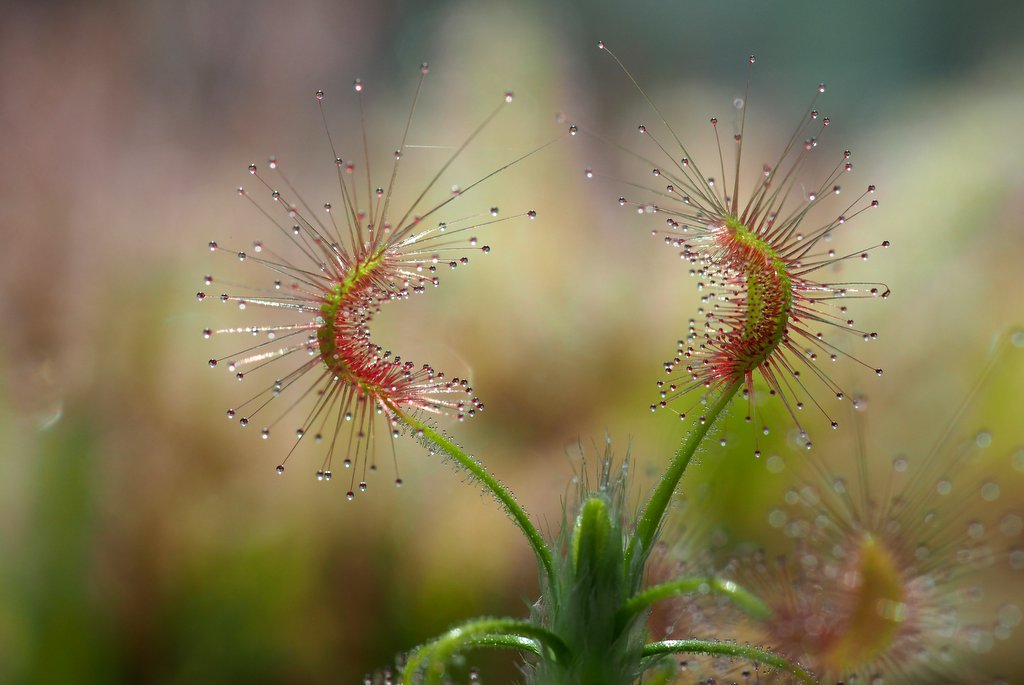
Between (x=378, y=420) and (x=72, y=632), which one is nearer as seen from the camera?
(x=72, y=632)

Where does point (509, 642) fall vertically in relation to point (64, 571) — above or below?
below

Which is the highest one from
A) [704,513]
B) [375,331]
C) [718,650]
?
[375,331]

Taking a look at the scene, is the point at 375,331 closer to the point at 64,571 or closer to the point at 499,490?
the point at 64,571

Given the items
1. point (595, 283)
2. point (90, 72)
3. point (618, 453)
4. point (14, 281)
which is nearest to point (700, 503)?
point (618, 453)

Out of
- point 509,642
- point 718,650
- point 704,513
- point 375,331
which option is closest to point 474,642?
point 509,642

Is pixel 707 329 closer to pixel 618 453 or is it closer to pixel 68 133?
pixel 618 453

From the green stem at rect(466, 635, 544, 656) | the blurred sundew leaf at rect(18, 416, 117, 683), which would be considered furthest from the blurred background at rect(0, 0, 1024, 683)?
the green stem at rect(466, 635, 544, 656)
